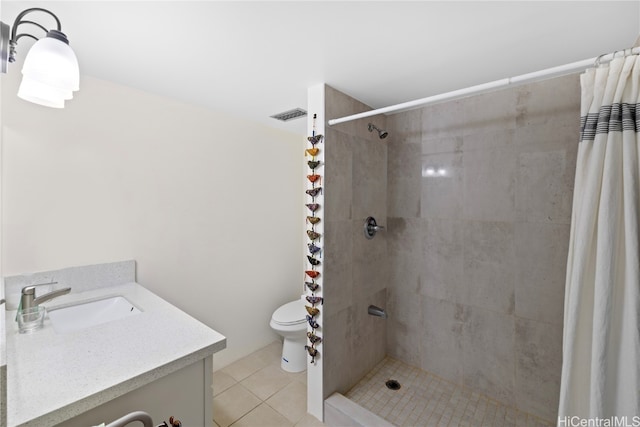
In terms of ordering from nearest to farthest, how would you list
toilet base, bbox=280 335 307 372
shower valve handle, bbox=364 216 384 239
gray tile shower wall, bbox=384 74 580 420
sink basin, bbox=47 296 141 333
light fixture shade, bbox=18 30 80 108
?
light fixture shade, bbox=18 30 80 108 < sink basin, bbox=47 296 141 333 < gray tile shower wall, bbox=384 74 580 420 < shower valve handle, bbox=364 216 384 239 < toilet base, bbox=280 335 307 372

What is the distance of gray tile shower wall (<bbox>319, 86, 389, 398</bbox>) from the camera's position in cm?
180

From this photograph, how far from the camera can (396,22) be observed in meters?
1.16

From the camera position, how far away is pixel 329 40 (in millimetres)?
1281

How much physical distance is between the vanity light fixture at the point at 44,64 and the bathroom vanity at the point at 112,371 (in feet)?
3.04

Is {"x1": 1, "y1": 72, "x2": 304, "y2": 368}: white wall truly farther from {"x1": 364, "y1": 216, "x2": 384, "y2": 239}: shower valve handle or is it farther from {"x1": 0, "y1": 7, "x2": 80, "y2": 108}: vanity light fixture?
{"x1": 364, "y1": 216, "x2": 384, "y2": 239}: shower valve handle

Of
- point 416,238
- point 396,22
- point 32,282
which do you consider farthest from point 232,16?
point 416,238

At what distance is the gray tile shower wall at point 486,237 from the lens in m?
1.70

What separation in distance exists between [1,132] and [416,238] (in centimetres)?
268

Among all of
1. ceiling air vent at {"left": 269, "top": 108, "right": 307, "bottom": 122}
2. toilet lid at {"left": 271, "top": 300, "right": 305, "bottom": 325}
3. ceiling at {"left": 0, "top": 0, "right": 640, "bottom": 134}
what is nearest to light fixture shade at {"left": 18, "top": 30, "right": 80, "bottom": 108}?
ceiling at {"left": 0, "top": 0, "right": 640, "bottom": 134}

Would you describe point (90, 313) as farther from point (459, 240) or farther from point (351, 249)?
point (459, 240)

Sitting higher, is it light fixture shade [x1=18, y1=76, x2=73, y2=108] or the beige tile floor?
light fixture shade [x1=18, y1=76, x2=73, y2=108]

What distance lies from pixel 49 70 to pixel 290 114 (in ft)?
5.26

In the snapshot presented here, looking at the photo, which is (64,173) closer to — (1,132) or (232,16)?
(1,132)

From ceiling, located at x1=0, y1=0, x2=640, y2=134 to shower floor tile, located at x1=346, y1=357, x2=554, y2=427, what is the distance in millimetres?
2177
